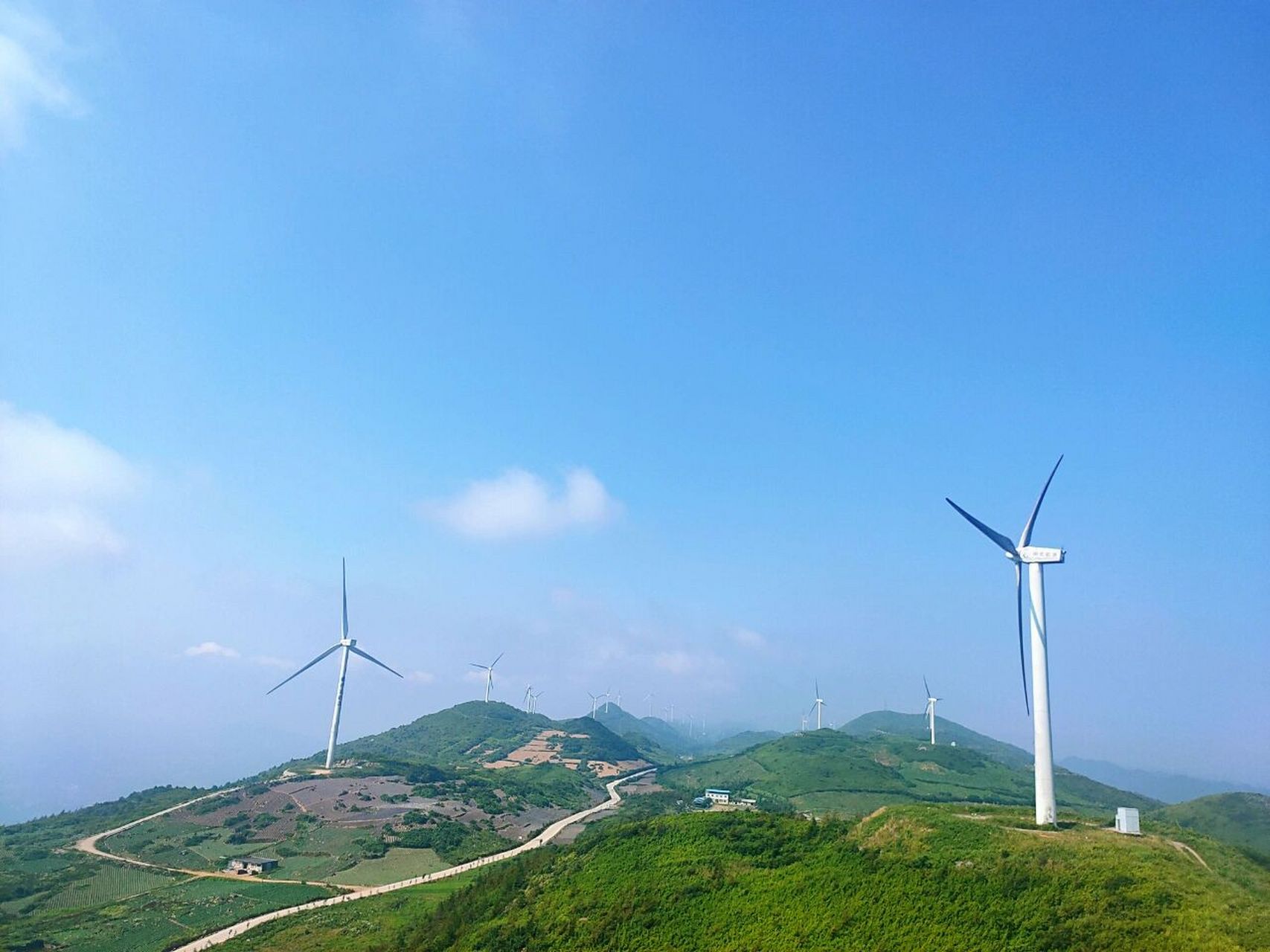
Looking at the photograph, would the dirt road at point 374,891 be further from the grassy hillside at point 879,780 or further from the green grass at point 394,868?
the grassy hillside at point 879,780

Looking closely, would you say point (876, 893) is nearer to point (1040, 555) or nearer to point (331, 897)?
point (1040, 555)

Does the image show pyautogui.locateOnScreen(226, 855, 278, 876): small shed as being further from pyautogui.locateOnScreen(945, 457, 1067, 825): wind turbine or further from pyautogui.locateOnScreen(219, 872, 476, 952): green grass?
pyautogui.locateOnScreen(945, 457, 1067, 825): wind turbine

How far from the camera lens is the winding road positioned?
217 feet

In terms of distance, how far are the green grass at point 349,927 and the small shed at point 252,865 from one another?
23129 mm

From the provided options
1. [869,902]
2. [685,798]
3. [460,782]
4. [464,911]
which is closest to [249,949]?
[464,911]

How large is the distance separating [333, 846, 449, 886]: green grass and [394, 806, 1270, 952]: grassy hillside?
29494 millimetres

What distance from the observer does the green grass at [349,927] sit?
60469 millimetres

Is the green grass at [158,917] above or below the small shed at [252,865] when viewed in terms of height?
above

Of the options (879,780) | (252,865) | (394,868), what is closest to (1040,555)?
(394,868)

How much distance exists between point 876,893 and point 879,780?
125m

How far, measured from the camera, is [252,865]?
91375 mm

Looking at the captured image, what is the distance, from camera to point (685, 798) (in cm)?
14475

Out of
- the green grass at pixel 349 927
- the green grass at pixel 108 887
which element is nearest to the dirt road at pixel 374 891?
the green grass at pixel 349 927

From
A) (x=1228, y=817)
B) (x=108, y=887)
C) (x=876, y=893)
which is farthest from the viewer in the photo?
(x=1228, y=817)
